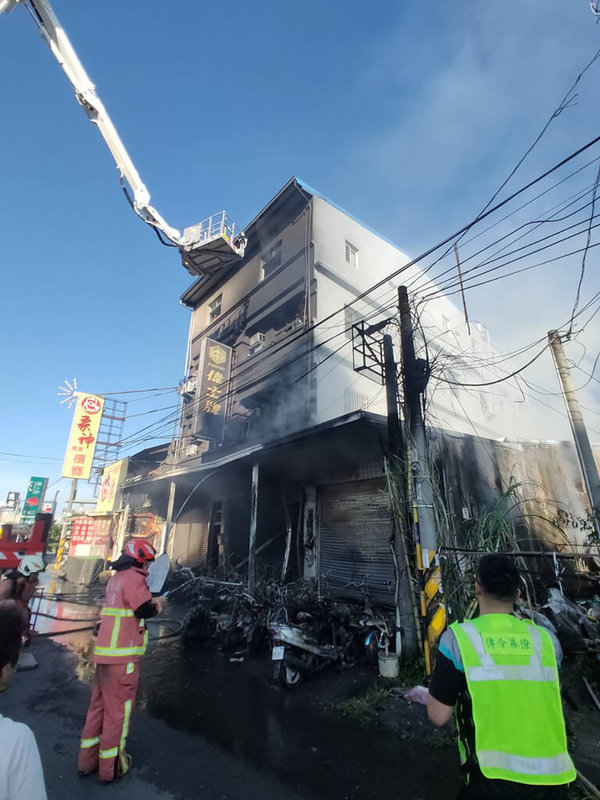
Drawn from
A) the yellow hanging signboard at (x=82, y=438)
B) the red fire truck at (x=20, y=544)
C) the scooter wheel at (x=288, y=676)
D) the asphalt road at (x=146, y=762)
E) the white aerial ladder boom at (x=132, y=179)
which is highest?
the white aerial ladder boom at (x=132, y=179)

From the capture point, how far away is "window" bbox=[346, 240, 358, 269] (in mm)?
18236

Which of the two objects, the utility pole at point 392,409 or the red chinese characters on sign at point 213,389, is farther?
the red chinese characters on sign at point 213,389

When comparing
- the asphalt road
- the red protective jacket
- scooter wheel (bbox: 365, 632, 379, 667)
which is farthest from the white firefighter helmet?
scooter wheel (bbox: 365, 632, 379, 667)

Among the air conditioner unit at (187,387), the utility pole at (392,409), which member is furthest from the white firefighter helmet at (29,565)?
the air conditioner unit at (187,387)

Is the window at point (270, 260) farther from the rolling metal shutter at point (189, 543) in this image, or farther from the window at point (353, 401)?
the rolling metal shutter at point (189, 543)

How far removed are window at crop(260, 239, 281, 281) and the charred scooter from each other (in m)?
15.7

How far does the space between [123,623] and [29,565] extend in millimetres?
3033

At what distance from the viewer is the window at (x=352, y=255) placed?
18.2 m

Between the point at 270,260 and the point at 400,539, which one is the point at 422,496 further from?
the point at 270,260

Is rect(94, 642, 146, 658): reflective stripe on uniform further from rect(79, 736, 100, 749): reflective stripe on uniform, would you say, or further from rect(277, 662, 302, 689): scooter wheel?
rect(277, 662, 302, 689): scooter wheel

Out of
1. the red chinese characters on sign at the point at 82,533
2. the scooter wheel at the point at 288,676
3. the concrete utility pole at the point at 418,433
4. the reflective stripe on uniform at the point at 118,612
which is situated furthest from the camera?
the red chinese characters on sign at the point at 82,533

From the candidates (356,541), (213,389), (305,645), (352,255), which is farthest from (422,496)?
(352,255)

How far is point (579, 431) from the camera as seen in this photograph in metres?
8.05

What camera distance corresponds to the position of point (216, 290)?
917 inches
